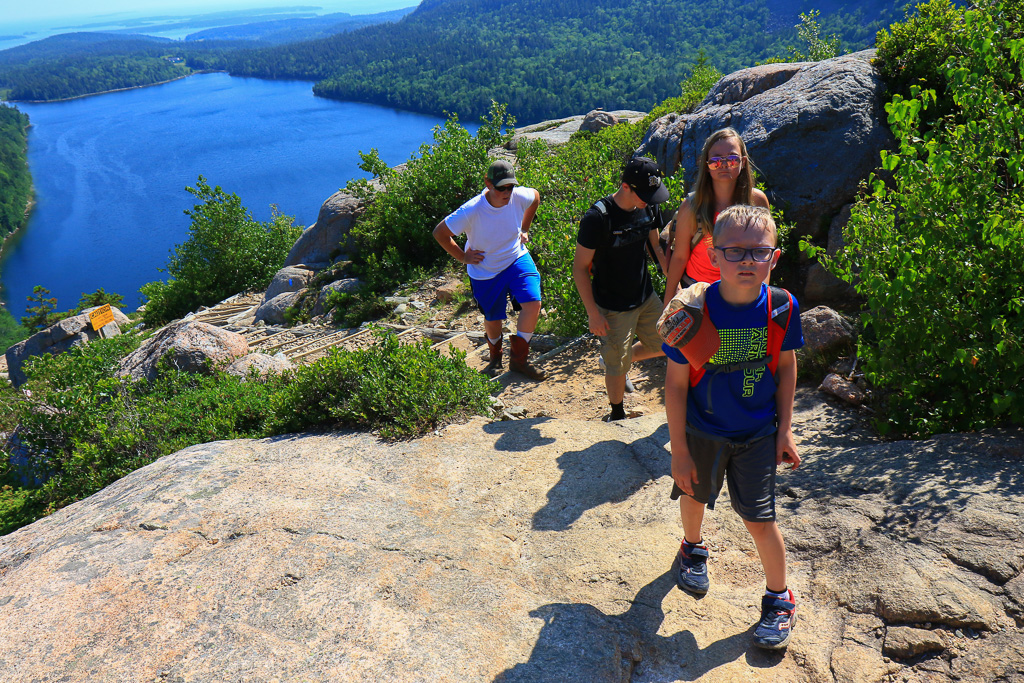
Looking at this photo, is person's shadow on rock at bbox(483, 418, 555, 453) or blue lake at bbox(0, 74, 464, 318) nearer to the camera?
person's shadow on rock at bbox(483, 418, 555, 453)

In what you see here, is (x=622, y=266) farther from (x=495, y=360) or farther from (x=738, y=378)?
(x=495, y=360)

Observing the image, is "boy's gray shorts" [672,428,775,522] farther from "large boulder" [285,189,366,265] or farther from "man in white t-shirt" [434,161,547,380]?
"large boulder" [285,189,366,265]

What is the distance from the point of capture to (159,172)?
7400 cm

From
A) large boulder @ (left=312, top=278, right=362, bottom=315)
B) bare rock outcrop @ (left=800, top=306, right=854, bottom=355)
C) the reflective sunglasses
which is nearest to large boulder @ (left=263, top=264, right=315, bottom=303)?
large boulder @ (left=312, top=278, right=362, bottom=315)

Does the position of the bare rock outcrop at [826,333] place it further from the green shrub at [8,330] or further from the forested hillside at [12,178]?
the forested hillside at [12,178]

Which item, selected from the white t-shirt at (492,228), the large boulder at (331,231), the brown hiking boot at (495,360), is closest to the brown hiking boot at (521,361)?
the brown hiking boot at (495,360)

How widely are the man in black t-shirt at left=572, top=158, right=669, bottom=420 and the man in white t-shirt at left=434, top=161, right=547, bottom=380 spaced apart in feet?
4.49

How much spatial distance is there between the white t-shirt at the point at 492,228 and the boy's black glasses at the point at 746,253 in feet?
11.6

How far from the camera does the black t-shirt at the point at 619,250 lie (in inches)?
159

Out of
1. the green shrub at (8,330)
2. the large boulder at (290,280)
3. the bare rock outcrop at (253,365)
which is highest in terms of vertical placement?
the bare rock outcrop at (253,365)

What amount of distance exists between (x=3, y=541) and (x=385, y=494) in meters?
2.15

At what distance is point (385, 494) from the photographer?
11.8 feet

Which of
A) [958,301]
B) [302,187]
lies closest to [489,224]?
[958,301]

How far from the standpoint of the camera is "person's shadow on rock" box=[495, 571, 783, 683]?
235cm
